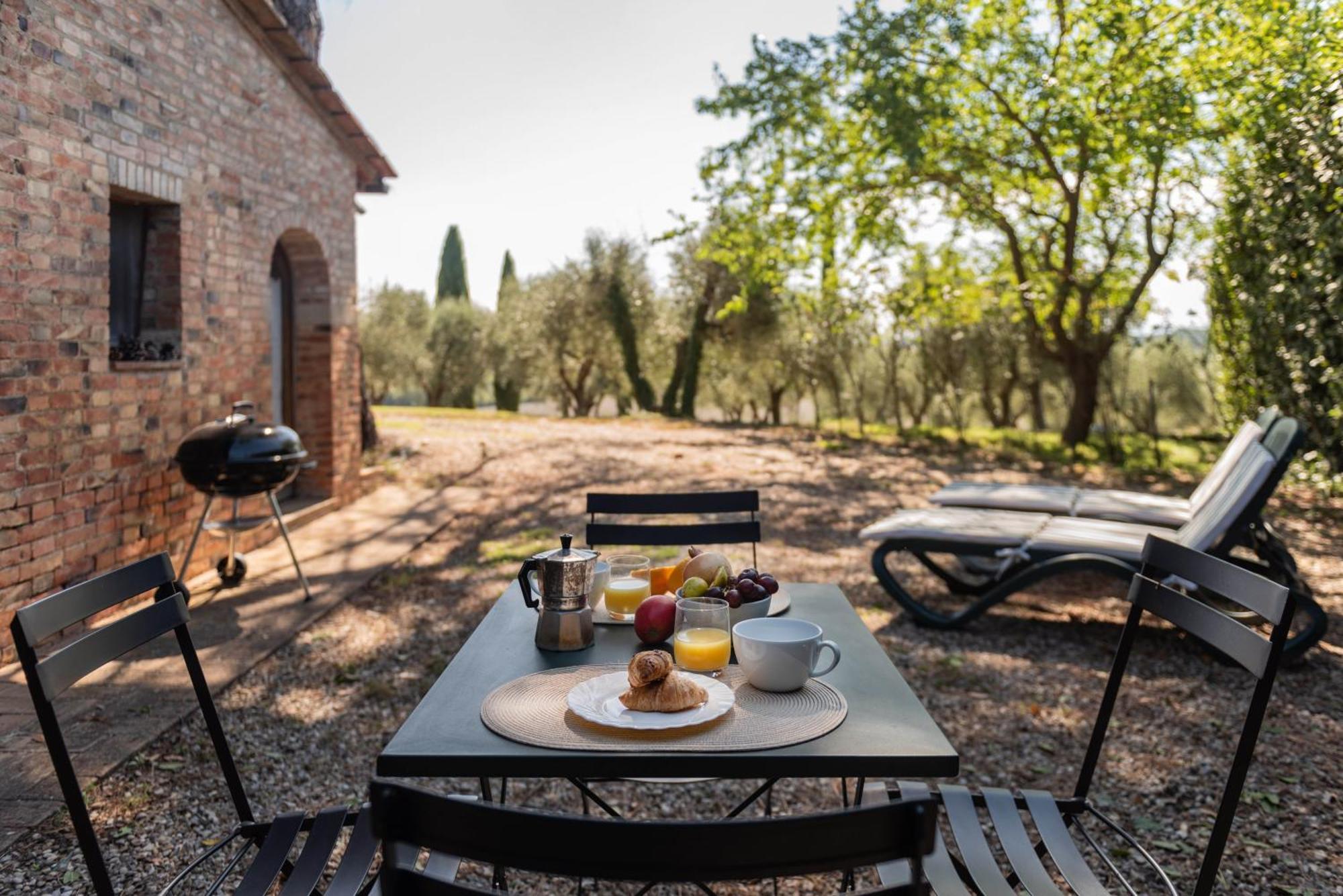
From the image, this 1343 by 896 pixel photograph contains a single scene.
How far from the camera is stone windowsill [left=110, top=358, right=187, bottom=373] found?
4.52m

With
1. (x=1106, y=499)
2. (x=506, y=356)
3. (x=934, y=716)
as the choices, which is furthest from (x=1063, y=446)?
(x=506, y=356)

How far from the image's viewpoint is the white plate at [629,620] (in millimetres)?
2018

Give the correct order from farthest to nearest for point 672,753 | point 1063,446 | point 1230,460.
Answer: point 1063,446, point 1230,460, point 672,753

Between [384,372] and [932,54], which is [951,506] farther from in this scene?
[384,372]

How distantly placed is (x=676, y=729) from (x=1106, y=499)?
16.5ft

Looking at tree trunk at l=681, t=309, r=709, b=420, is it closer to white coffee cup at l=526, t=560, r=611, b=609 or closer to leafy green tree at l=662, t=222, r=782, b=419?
leafy green tree at l=662, t=222, r=782, b=419

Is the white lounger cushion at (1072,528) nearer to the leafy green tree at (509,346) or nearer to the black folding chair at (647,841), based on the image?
the black folding chair at (647,841)

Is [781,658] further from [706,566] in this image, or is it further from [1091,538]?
[1091,538]

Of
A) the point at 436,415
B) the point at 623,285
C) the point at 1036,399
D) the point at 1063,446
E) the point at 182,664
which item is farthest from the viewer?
the point at 623,285

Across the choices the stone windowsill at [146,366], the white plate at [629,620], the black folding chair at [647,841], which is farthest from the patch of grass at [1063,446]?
the black folding chair at [647,841]

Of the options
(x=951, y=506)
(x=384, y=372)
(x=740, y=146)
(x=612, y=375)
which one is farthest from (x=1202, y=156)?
(x=384, y=372)

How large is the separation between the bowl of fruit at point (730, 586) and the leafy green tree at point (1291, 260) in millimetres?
7222

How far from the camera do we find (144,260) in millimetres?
5094

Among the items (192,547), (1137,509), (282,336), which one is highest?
(282,336)
